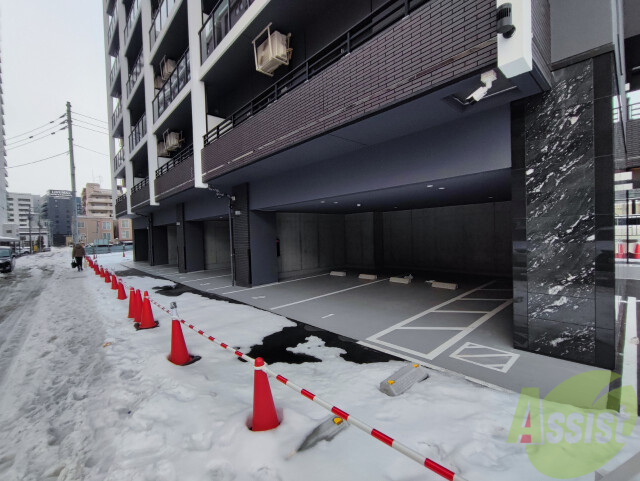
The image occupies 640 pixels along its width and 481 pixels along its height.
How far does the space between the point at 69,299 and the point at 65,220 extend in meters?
130

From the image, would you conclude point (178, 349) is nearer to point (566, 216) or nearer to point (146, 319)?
point (146, 319)

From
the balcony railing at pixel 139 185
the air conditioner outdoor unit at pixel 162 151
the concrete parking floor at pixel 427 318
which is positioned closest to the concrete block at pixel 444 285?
the concrete parking floor at pixel 427 318

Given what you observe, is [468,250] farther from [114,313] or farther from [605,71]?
[114,313]

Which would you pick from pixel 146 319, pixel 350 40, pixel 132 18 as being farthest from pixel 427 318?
pixel 132 18

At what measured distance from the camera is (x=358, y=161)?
23.2 feet

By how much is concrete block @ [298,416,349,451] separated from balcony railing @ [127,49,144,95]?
21473 mm

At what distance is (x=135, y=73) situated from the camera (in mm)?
19016

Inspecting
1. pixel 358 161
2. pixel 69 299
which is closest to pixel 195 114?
pixel 358 161

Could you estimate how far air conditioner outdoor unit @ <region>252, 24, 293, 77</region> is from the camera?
794 centimetres

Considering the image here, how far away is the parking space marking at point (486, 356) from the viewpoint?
14.0 feet

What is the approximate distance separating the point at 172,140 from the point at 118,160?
1443 cm

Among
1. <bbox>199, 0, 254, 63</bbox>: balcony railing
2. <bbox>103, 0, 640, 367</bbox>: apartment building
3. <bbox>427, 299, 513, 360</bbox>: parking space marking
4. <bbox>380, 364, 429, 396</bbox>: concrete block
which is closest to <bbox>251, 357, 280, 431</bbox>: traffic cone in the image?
<bbox>380, 364, 429, 396</bbox>: concrete block

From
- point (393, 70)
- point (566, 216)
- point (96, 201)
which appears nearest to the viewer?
point (566, 216)

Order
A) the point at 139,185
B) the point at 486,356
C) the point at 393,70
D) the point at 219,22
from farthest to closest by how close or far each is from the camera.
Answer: the point at 139,185 → the point at 219,22 → the point at 393,70 → the point at 486,356
